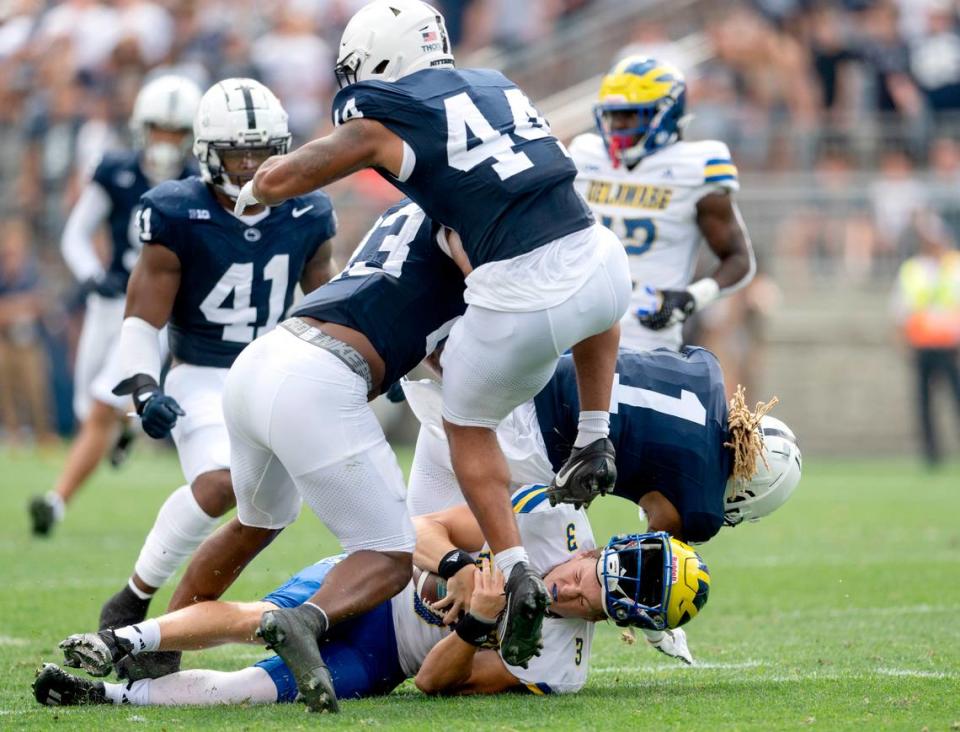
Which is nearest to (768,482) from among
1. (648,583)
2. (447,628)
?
(648,583)

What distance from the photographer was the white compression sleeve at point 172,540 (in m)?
5.17

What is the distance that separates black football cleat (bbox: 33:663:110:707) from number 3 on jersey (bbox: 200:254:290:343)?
5.25ft

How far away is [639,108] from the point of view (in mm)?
7012

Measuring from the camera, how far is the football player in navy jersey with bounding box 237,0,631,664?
13.9ft

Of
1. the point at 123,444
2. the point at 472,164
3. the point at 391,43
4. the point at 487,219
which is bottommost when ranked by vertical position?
the point at 123,444

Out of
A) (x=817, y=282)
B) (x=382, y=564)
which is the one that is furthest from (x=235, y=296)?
(x=817, y=282)

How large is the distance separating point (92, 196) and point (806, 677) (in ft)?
16.8

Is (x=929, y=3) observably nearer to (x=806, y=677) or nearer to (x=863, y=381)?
(x=863, y=381)

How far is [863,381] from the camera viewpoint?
49.1ft

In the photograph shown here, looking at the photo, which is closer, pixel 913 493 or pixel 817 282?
pixel 913 493

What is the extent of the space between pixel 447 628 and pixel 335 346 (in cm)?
91

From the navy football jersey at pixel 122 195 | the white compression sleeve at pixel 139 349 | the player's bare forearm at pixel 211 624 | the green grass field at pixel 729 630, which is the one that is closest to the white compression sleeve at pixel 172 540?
the green grass field at pixel 729 630

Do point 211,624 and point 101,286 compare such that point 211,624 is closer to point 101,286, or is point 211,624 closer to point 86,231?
point 101,286

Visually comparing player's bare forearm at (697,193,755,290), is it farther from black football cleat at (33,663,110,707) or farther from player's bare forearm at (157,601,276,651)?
black football cleat at (33,663,110,707)
